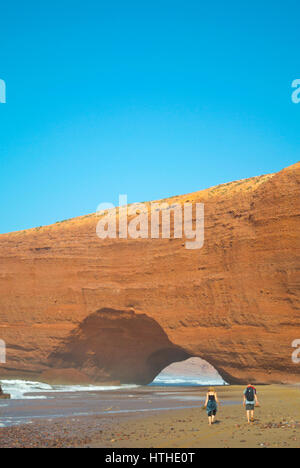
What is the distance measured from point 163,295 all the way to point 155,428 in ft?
60.8

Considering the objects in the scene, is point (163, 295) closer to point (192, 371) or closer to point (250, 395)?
point (250, 395)

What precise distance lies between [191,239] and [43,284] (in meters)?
11.3

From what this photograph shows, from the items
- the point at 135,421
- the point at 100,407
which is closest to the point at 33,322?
the point at 100,407

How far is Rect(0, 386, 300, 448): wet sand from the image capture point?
8.74 m

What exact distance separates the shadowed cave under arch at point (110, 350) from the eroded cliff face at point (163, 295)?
67 millimetres

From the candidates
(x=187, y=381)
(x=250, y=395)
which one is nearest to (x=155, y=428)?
(x=250, y=395)

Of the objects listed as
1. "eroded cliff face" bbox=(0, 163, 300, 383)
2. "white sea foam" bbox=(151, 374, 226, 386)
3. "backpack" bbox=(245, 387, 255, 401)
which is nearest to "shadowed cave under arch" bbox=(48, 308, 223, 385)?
"eroded cliff face" bbox=(0, 163, 300, 383)

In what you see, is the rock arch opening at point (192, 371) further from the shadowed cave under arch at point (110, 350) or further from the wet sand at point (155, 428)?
the wet sand at point (155, 428)

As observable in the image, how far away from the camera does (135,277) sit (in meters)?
30.5

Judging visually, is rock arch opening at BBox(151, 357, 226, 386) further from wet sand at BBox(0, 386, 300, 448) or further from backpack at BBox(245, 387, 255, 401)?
backpack at BBox(245, 387, 255, 401)

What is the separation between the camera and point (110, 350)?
107 ft

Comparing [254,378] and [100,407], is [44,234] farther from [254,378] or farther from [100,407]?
[100,407]

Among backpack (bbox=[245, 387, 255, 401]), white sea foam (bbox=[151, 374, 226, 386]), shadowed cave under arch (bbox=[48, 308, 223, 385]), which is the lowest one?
→ white sea foam (bbox=[151, 374, 226, 386])

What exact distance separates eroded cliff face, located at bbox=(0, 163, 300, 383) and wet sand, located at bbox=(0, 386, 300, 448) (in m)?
9.34
